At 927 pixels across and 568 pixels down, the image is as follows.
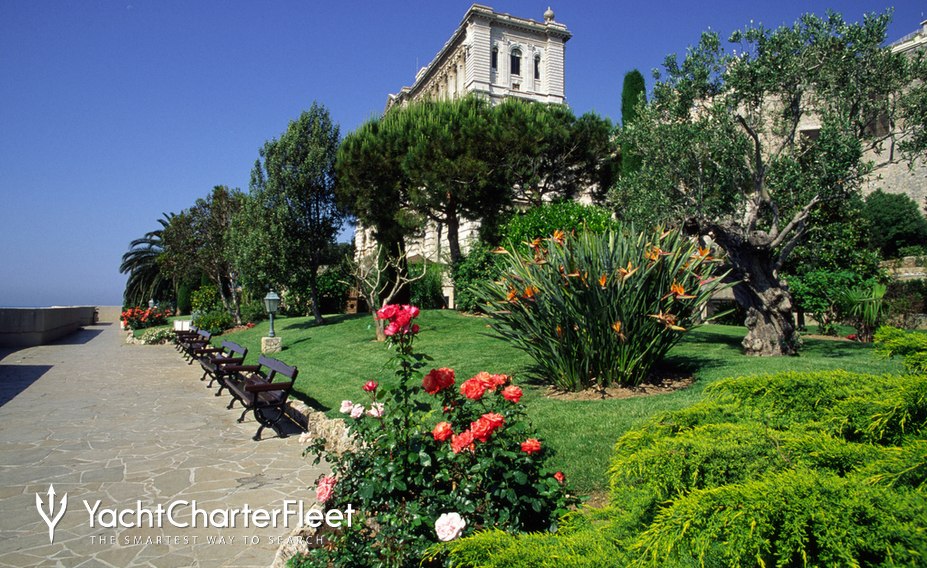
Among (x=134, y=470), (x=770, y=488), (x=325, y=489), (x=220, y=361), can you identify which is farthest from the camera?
(x=220, y=361)

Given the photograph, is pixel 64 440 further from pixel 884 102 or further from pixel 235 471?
pixel 884 102

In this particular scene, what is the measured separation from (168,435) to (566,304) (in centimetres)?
527

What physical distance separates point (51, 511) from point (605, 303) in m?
5.64

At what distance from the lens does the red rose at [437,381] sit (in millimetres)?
3463

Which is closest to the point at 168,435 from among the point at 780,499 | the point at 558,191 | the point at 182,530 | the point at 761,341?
the point at 182,530

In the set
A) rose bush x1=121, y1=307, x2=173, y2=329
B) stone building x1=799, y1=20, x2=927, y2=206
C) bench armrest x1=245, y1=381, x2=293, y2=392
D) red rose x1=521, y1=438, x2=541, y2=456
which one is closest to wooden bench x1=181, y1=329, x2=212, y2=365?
bench armrest x1=245, y1=381, x2=293, y2=392

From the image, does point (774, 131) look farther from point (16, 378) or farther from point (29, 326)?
point (29, 326)

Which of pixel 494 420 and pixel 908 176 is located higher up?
pixel 908 176

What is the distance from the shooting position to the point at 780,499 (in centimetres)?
160

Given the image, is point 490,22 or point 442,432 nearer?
point 442,432

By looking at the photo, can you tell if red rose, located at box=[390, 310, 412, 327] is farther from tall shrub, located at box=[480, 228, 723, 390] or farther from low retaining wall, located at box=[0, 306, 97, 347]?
low retaining wall, located at box=[0, 306, 97, 347]

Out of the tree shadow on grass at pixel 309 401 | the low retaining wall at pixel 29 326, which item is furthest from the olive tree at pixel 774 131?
the low retaining wall at pixel 29 326

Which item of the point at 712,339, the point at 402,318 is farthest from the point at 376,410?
the point at 712,339

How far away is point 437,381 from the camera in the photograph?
350cm
